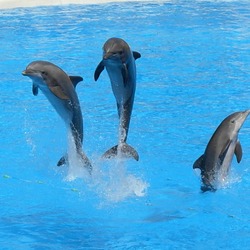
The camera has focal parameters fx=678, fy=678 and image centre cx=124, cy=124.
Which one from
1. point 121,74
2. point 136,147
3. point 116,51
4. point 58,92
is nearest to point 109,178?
point 136,147

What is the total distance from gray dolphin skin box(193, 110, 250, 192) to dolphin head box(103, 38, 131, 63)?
3.45 feet

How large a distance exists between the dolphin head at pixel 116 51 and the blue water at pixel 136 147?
4.60 ft

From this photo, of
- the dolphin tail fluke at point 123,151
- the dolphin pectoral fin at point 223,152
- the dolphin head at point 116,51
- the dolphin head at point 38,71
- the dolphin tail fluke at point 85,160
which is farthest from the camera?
the dolphin tail fluke at point 85,160

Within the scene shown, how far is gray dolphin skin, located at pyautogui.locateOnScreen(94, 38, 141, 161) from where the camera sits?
5246 millimetres

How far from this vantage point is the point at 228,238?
538cm

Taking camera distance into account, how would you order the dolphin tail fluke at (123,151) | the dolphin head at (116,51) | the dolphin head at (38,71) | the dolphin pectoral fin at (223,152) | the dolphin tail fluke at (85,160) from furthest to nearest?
the dolphin tail fluke at (85,160) → the dolphin tail fluke at (123,151) → the dolphin pectoral fin at (223,152) → the dolphin head at (38,71) → the dolphin head at (116,51)

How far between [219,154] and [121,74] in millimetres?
1045

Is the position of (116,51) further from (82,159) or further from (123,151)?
(82,159)

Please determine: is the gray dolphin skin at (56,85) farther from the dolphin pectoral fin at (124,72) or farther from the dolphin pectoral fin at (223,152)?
the dolphin pectoral fin at (223,152)

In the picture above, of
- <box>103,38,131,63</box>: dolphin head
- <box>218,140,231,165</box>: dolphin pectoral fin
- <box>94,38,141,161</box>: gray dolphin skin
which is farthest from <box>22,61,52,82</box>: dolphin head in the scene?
<box>218,140,231,165</box>: dolphin pectoral fin

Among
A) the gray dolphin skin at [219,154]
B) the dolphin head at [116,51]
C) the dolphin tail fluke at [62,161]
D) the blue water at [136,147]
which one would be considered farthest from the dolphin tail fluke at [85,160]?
the dolphin head at [116,51]

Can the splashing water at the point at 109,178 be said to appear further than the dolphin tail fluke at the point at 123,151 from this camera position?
Yes

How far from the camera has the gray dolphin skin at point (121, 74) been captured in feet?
17.2

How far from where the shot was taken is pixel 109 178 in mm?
6637
